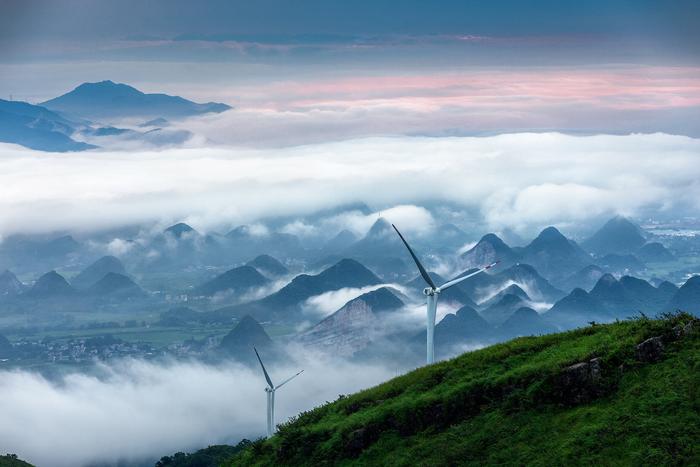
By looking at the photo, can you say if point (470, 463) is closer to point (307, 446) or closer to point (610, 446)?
point (610, 446)

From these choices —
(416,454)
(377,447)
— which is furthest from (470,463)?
(377,447)

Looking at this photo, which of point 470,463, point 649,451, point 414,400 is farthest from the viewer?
point 414,400

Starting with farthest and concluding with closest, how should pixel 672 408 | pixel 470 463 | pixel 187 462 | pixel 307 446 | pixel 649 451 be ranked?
1. pixel 187 462
2. pixel 307 446
3. pixel 470 463
4. pixel 672 408
5. pixel 649 451

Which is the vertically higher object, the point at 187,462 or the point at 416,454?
the point at 187,462

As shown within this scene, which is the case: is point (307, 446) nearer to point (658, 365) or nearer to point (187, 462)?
point (658, 365)

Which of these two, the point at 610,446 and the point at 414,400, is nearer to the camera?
the point at 610,446

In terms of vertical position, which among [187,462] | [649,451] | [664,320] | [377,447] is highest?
[187,462]
